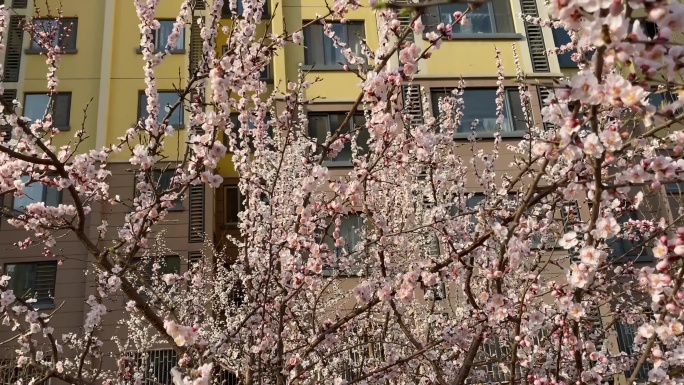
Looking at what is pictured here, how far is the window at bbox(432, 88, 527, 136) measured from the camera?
15969 mm

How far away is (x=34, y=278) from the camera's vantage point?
1555 centimetres

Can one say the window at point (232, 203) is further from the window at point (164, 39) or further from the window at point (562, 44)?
the window at point (562, 44)

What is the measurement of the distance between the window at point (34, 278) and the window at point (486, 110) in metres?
11.3

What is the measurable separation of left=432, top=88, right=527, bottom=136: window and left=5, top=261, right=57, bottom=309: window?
443 inches

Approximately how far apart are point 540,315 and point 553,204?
115cm

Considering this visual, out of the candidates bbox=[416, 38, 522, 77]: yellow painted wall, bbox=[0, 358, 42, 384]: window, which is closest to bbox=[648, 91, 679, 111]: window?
bbox=[416, 38, 522, 77]: yellow painted wall

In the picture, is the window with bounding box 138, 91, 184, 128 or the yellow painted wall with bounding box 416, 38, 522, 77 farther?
the window with bounding box 138, 91, 184, 128

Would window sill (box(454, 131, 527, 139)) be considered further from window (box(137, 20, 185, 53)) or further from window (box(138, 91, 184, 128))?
window (box(137, 20, 185, 53))

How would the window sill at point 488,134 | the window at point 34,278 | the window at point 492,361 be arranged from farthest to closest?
the window sill at point 488,134
the window at point 34,278
the window at point 492,361

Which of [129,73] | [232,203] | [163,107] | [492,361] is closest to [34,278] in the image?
[232,203]

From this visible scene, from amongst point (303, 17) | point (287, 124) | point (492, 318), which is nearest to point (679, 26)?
point (492, 318)

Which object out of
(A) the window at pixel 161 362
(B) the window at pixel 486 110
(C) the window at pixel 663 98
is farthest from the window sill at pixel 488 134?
(A) the window at pixel 161 362

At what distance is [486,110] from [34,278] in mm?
13042

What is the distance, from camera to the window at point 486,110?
16.0 metres
